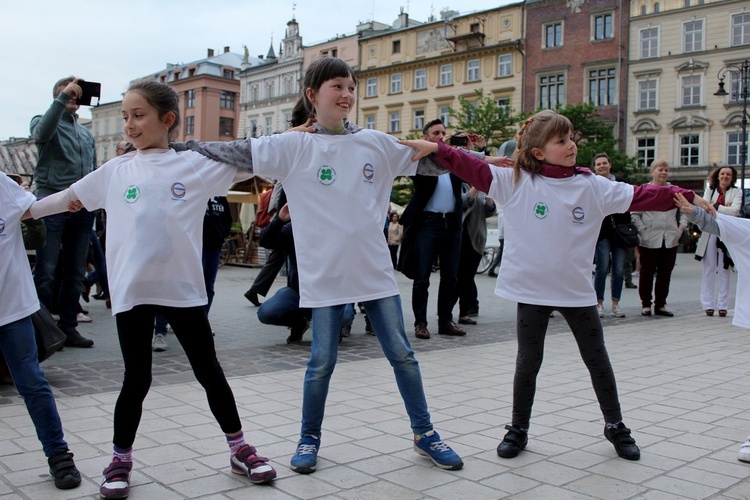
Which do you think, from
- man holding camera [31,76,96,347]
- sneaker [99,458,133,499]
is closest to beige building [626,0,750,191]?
man holding camera [31,76,96,347]

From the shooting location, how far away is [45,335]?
5.05m

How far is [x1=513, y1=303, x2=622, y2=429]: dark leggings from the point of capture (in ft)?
12.6

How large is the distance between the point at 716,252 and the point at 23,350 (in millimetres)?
9477

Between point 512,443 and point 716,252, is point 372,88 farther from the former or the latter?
point 512,443

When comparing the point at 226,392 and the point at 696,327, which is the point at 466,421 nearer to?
the point at 226,392

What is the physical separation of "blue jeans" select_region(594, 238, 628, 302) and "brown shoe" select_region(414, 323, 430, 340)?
327 cm

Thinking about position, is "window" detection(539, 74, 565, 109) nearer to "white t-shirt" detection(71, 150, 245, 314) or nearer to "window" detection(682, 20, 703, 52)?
"window" detection(682, 20, 703, 52)

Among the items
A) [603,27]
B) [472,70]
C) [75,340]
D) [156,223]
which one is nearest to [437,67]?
[472,70]

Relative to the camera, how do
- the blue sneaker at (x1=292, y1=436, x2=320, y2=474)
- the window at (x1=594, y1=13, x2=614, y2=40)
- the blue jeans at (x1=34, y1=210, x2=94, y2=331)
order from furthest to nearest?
the window at (x1=594, y1=13, x2=614, y2=40), the blue jeans at (x1=34, y1=210, x2=94, y2=331), the blue sneaker at (x1=292, y1=436, x2=320, y2=474)

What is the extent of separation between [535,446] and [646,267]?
7.11 meters

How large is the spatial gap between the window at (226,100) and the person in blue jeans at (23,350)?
8000cm

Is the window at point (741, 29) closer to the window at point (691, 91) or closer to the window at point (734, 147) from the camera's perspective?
the window at point (691, 91)

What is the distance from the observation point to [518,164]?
12.7ft

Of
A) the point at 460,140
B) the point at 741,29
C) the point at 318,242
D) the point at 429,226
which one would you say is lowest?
the point at 318,242
